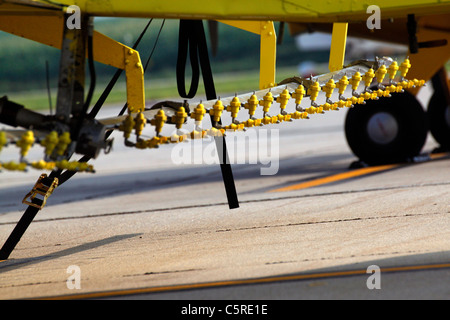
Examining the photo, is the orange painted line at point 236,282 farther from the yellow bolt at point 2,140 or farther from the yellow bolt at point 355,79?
the yellow bolt at point 355,79

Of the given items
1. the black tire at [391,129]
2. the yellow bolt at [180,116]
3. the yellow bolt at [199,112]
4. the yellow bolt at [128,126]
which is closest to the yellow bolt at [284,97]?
the yellow bolt at [199,112]

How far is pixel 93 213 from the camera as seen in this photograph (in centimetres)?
1030

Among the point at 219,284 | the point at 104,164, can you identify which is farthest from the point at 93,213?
the point at 104,164

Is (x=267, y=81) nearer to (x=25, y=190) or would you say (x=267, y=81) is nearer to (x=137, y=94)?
(x=137, y=94)

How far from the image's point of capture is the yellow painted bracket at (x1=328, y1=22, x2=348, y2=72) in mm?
7270

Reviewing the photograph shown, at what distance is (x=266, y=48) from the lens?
773 cm

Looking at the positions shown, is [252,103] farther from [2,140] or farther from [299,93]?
[2,140]

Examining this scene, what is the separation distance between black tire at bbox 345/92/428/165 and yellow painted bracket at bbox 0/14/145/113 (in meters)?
6.66

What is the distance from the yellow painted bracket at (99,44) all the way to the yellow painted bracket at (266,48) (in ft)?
3.75

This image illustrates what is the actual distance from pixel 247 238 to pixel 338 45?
200 cm

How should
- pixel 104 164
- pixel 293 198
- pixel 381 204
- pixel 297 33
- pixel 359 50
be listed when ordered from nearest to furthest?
1. pixel 381 204
2. pixel 293 198
3. pixel 297 33
4. pixel 104 164
5. pixel 359 50

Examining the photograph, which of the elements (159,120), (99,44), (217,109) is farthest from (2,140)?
(99,44)

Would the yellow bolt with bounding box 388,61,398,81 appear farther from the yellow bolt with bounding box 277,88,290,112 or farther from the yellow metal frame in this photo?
the yellow bolt with bounding box 277,88,290,112

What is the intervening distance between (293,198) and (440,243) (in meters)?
3.57
